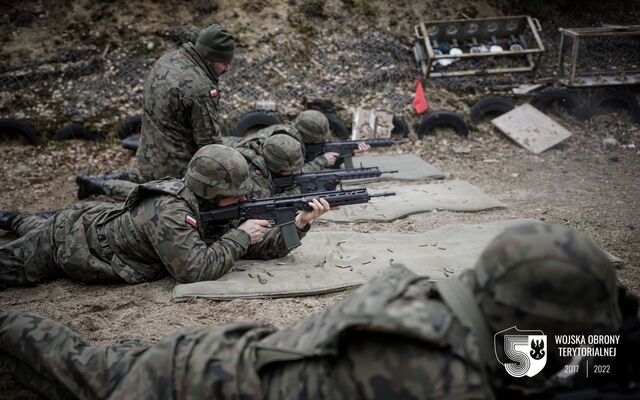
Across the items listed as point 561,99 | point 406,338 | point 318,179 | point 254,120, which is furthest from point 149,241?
point 561,99

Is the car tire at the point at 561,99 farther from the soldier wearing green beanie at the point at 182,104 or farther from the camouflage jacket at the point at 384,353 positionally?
the camouflage jacket at the point at 384,353

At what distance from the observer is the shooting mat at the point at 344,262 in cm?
404

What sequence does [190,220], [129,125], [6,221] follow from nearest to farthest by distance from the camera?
1. [190,220]
2. [6,221]
3. [129,125]

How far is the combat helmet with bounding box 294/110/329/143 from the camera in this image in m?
6.74

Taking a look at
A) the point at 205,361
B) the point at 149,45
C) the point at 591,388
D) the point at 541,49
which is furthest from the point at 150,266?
the point at 541,49

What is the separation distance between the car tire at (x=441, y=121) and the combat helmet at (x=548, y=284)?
6.94m

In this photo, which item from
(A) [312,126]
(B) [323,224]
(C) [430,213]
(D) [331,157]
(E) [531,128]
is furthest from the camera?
(E) [531,128]

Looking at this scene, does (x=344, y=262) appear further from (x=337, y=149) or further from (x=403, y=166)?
(x=403, y=166)

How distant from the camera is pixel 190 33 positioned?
933 centimetres

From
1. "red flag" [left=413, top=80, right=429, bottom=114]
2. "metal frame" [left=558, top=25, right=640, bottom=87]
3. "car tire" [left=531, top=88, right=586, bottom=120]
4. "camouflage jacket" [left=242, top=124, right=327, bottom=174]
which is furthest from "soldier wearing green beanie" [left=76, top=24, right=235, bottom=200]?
"metal frame" [left=558, top=25, right=640, bottom=87]

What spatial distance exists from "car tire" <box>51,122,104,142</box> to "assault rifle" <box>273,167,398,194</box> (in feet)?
12.7

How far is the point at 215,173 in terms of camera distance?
3855 millimetres

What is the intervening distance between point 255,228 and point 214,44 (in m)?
2.09

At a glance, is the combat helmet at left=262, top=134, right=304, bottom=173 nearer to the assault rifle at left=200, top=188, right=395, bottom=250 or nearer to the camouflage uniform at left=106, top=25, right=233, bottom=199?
the camouflage uniform at left=106, top=25, right=233, bottom=199
